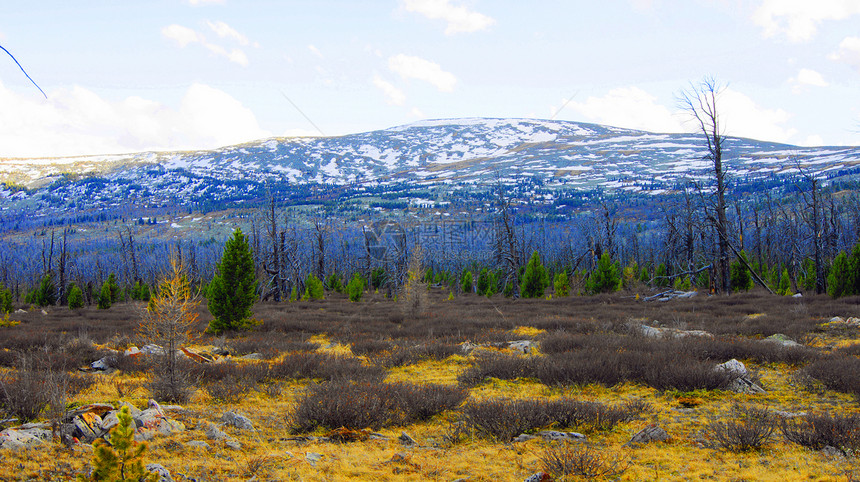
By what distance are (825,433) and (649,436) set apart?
62.7 inches

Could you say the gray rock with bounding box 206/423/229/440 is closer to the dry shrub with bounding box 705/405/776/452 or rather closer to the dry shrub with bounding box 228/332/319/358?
the dry shrub with bounding box 705/405/776/452

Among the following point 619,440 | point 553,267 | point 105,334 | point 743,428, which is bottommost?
point 553,267

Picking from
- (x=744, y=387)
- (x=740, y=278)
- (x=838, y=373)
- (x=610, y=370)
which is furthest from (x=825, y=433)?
(x=740, y=278)

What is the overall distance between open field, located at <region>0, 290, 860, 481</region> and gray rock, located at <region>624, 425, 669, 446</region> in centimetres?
10

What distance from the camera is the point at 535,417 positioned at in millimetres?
5449

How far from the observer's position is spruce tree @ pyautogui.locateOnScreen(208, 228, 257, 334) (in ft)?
51.9

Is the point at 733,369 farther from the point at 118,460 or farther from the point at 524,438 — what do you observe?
the point at 118,460

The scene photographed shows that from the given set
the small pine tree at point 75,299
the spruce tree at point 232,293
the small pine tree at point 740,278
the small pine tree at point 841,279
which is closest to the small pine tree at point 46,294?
the small pine tree at point 75,299

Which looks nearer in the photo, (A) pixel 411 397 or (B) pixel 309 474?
(B) pixel 309 474

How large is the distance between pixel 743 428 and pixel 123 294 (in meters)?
58.6

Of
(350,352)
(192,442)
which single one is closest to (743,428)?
(192,442)

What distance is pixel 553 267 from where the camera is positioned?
59.2 metres

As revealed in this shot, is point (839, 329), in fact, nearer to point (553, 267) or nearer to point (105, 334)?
point (105, 334)

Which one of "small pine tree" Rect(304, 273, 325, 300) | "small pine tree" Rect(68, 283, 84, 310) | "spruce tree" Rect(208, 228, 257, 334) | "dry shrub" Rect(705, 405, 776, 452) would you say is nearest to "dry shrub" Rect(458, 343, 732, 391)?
"dry shrub" Rect(705, 405, 776, 452)
